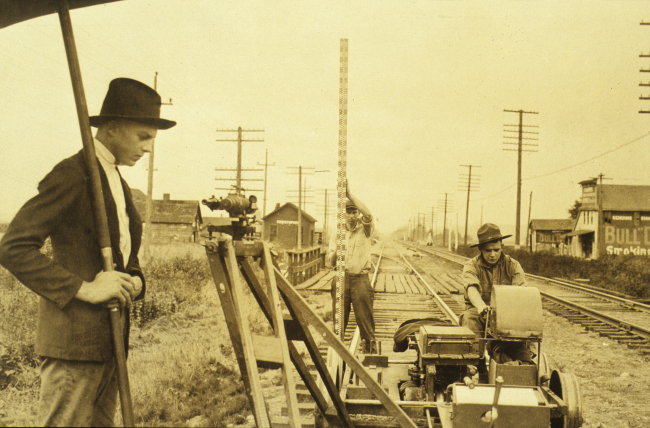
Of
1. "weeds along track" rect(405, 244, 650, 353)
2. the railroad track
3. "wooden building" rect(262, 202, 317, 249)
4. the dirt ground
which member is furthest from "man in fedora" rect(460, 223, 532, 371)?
"wooden building" rect(262, 202, 317, 249)

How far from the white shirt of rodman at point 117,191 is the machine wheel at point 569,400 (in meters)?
3.10

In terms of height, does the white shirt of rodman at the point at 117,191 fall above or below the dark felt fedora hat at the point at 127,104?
below

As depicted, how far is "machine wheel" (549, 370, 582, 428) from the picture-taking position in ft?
11.7

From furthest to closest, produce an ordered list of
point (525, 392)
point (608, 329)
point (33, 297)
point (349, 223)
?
point (608, 329), point (349, 223), point (33, 297), point (525, 392)

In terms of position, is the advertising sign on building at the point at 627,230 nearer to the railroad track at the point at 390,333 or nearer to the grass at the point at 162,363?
the railroad track at the point at 390,333

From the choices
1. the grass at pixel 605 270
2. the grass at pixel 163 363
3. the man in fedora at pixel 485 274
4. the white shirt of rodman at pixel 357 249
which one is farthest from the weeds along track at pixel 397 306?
the grass at pixel 605 270

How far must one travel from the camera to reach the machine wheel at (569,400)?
357 cm

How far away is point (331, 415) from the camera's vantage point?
147 inches

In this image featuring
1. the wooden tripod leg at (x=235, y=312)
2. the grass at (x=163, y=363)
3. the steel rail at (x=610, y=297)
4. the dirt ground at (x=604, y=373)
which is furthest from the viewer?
the steel rail at (x=610, y=297)

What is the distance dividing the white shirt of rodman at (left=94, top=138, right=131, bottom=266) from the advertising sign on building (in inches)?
1201

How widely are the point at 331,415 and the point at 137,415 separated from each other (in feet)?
5.32

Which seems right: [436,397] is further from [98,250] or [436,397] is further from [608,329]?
[608,329]

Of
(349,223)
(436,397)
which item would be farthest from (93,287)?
(349,223)

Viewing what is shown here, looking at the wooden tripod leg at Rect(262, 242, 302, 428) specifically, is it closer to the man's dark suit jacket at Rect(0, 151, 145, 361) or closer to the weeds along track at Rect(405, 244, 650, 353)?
the man's dark suit jacket at Rect(0, 151, 145, 361)
